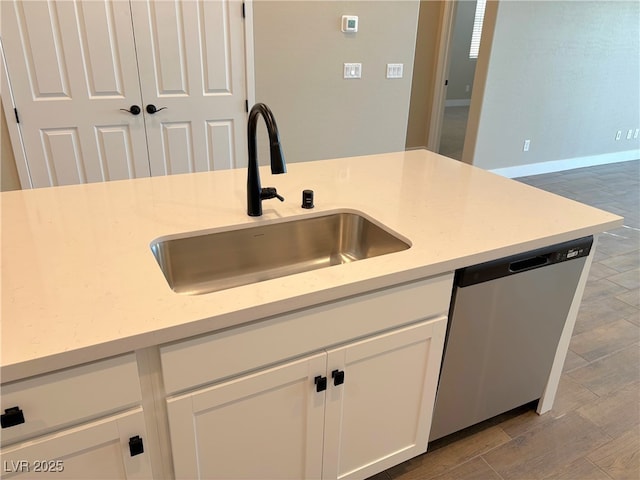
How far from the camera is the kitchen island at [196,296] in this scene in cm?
93

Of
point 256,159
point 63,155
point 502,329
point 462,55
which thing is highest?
point 462,55

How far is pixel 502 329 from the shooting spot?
1.58 metres

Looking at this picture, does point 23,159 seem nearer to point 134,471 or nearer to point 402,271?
point 134,471

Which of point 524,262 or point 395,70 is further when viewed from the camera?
point 395,70

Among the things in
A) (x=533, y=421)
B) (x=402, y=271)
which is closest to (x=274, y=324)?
(x=402, y=271)

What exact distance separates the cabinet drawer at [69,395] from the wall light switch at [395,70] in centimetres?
358

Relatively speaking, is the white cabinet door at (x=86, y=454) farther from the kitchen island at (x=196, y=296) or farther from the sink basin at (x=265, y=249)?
the sink basin at (x=265, y=249)

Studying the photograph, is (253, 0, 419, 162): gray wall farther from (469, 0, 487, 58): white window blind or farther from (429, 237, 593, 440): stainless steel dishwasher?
(469, 0, 487, 58): white window blind

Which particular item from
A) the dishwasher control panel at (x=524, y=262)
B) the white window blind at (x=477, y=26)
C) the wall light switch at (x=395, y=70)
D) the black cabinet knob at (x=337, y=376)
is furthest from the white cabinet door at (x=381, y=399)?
the white window blind at (x=477, y=26)

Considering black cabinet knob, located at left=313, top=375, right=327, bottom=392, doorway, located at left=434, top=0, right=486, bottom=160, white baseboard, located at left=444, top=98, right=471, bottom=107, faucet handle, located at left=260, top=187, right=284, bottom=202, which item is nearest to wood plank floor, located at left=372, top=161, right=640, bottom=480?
black cabinet knob, located at left=313, top=375, right=327, bottom=392

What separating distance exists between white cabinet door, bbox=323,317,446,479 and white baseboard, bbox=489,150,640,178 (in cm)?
413

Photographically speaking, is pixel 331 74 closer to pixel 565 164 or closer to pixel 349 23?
pixel 349 23

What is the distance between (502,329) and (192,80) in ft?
8.84

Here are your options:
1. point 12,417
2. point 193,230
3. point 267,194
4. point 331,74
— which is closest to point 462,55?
point 331,74
